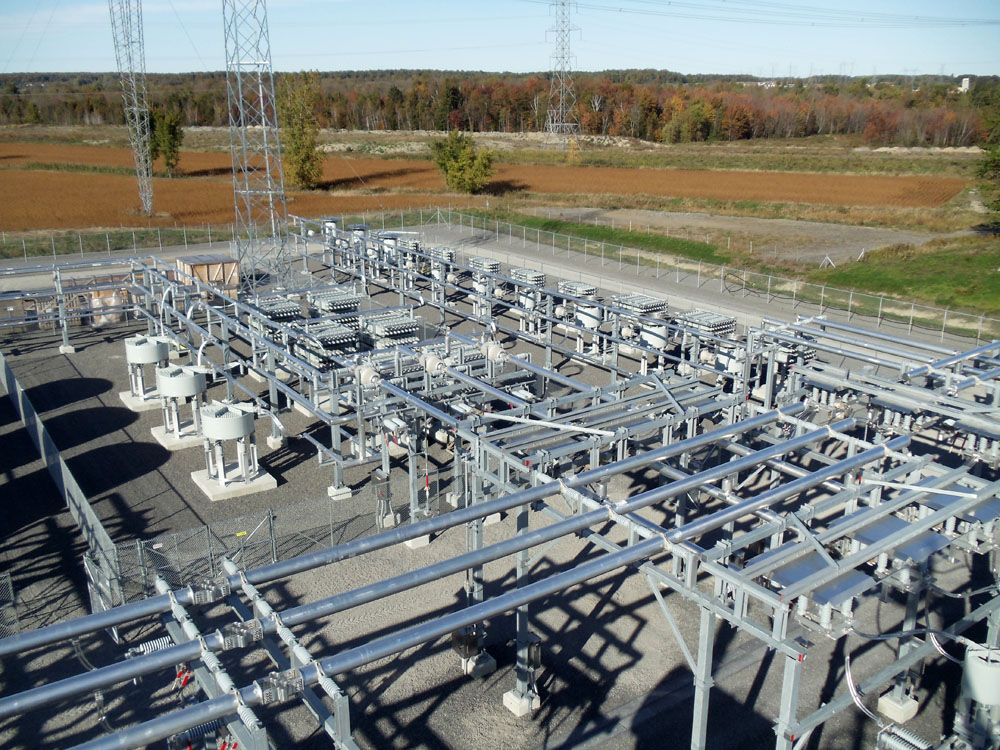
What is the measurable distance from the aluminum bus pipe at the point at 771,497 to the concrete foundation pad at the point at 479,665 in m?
4.34

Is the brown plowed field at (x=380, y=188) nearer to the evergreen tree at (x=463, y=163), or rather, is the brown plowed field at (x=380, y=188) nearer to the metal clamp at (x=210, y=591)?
the evergreen tree at (x=463, y=163)

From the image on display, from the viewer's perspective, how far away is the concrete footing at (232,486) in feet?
59.8

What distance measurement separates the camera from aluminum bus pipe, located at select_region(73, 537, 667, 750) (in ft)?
19.5

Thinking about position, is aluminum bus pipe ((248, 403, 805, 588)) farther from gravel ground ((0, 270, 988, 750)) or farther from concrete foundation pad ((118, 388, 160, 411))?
concrete foundation pad ((118, 388, 160, 411))

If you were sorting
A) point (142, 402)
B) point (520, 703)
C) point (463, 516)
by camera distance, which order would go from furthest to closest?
point (142, 402) < point (520, 703) < point (463, 516)

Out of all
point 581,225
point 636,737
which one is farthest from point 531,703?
point 581,225

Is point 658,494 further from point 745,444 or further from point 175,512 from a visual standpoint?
point 175,512

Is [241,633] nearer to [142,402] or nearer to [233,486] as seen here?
[233,486]

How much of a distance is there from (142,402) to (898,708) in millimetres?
20102

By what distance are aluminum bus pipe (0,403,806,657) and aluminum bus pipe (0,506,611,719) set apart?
0.38 meters

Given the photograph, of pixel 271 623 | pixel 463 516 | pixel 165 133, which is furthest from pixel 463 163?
pixel 271 623

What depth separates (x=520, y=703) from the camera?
38.1ft

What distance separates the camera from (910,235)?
47.7 m

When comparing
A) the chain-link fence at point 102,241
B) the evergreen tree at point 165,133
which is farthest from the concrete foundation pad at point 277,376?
the evergreen tree at point 165,133
